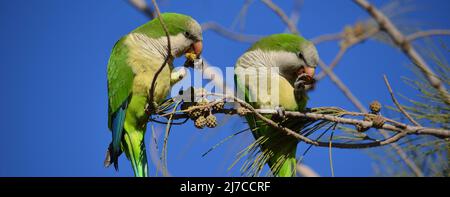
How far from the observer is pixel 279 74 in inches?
138

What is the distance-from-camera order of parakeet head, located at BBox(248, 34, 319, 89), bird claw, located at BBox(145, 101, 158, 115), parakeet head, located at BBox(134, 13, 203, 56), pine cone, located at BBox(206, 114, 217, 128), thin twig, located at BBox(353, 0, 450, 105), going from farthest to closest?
thin twig, located at BBox(353, 0, 450, 105) → parakeet head, located at BBox(248, 34, 319, 89) → parakeet head, located at BBox(134, 13, 203, 56) → bird claw, located at BBox(145, 101, 158, 115) → pine cone, located at BBox(206, 114, 217, 128)

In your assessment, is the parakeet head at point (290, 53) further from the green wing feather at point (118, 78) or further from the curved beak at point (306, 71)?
the green wing feather at point (118, 78)

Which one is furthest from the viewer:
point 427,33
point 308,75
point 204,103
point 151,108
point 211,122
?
point 427,33

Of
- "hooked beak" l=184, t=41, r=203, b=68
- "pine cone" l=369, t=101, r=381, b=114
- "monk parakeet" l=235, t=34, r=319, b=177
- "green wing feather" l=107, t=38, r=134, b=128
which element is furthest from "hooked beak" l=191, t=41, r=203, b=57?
"pine cone" l=369, t=101, r=381, b=114

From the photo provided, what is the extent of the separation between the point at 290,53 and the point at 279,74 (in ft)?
0.60

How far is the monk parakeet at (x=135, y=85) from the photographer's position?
320 cm

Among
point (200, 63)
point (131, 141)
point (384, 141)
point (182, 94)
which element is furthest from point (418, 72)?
point (131, 141)

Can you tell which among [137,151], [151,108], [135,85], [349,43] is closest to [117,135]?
[137,151]

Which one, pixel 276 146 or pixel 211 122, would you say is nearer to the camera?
pixel 211 122

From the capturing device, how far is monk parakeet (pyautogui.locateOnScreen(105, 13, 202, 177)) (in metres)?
3.20

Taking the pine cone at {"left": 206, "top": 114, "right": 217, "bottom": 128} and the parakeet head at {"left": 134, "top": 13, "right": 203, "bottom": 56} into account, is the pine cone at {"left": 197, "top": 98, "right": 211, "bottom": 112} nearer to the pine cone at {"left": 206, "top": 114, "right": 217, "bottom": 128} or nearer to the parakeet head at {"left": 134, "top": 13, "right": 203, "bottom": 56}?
the pine cone at {"left": 206, "top": 114, "right": 217, "bottom": 128}

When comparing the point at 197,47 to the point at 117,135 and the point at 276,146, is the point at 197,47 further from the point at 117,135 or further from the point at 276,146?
the point at 276,146
